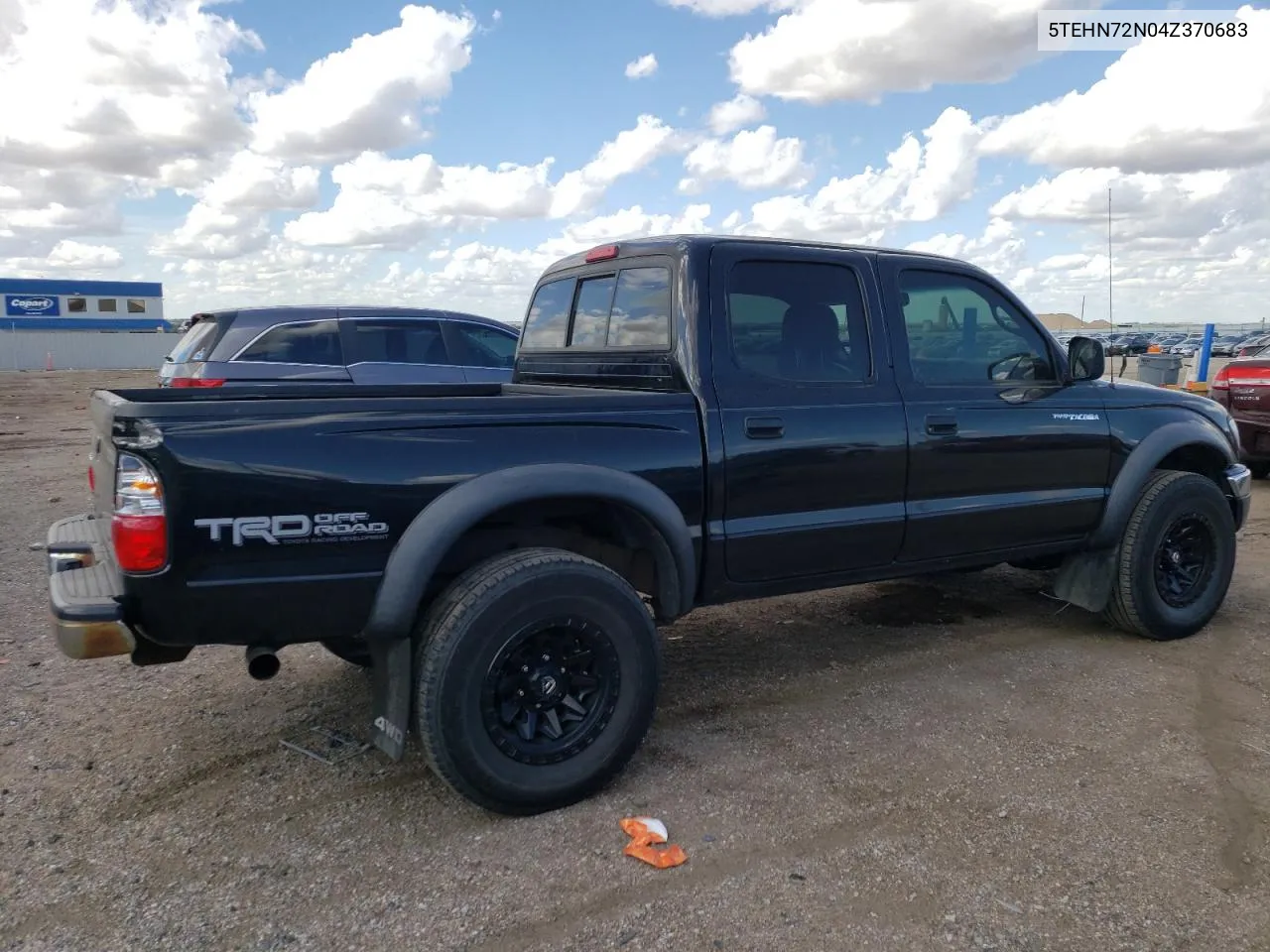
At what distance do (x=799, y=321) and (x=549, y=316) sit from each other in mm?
1386

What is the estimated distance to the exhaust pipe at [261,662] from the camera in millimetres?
3012

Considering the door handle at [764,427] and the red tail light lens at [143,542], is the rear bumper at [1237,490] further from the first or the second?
the red tail light lens at [143,542]

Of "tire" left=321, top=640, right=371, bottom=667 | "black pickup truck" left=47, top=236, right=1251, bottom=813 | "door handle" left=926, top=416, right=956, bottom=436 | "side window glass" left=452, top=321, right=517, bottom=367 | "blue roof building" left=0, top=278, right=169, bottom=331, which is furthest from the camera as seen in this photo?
"blue roof building" left=0, top=278, right=169, bottom=331

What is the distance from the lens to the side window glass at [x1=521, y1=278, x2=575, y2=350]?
15.2 feet

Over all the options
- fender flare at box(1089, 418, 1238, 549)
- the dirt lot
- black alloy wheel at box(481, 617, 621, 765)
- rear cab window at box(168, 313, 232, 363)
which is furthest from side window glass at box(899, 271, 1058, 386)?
rear cab window at box(168, 313, 232, 363)

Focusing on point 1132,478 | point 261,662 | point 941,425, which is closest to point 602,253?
point 941,425

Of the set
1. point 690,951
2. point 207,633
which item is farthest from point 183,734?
point 690,951

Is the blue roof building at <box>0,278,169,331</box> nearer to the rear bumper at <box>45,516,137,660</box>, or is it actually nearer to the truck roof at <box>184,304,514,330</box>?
the truck roof at <box>184,304,514,330</box>

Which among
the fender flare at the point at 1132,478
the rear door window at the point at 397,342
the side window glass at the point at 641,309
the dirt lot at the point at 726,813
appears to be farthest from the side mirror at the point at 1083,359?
the rear door window at the point at 397,342

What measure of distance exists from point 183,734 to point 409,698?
1331mm

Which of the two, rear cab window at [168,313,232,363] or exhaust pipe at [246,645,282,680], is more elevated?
rear cab window at [168,313,232,363]

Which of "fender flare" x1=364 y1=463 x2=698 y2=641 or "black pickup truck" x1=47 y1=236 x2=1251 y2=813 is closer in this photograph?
"black pickup truck" x1=47 y1=236 x2=1251 y2=813

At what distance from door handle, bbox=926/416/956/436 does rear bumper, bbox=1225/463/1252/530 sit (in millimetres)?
1982

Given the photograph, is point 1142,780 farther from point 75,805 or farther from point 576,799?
point 75,805
